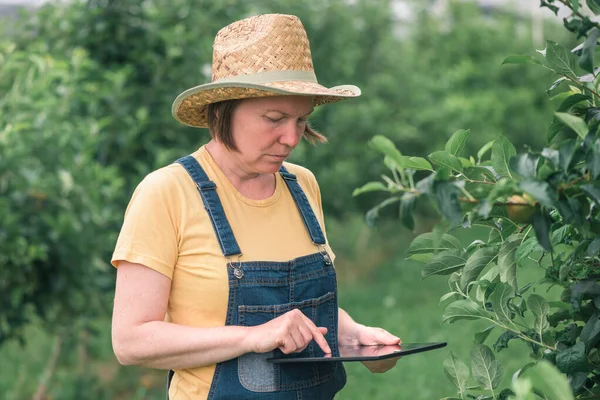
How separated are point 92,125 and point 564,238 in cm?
344

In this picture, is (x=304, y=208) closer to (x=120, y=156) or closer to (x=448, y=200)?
(x=448, y=200)

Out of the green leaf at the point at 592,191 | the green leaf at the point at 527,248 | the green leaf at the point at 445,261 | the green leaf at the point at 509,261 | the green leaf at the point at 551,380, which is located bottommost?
the green leaf at the point at 445,261

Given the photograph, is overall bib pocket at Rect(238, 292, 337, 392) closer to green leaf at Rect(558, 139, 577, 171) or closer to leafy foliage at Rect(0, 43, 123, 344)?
green leaf at Rect(558, 139, 577, 171)

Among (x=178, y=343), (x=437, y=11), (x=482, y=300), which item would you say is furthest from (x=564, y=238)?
(x=437, y=11)

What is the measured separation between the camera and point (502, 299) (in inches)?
78.9

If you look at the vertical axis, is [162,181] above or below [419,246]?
above

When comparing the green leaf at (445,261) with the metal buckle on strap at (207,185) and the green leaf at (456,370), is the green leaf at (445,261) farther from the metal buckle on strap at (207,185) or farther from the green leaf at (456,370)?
the metal buckle on strap at (207,185)

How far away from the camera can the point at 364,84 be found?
9.84 m

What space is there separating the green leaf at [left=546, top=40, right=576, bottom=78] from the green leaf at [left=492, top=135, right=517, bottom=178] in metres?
0.23

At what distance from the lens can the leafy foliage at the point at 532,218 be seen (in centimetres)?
152

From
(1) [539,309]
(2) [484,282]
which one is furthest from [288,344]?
(1) [539,309]

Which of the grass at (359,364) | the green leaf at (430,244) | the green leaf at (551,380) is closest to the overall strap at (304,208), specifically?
the green leaf at (430,244)

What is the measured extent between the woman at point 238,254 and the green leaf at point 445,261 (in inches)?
12.6

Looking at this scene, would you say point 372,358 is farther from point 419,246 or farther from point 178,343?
point 178,343
